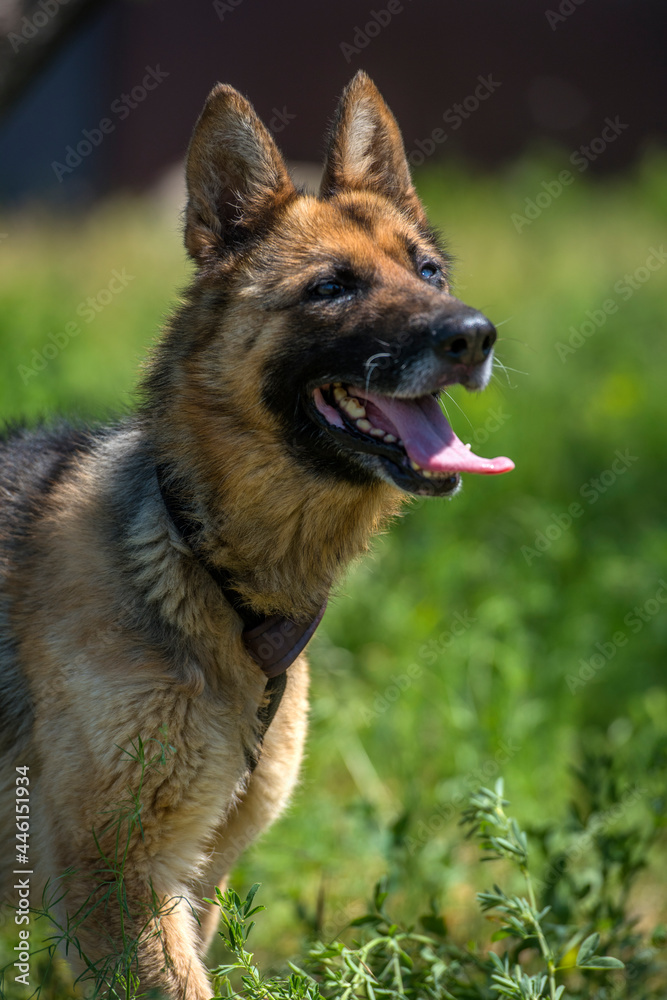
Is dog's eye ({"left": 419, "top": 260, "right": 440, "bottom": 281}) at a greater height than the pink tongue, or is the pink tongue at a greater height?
dog's eye ({"left": 419, "top": 260, "right": 440, "bottom": 281})

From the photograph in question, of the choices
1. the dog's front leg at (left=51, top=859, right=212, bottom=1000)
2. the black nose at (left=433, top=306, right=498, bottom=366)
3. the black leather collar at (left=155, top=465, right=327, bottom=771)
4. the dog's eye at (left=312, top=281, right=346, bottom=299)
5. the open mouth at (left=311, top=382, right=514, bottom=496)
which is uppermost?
the black nose at (left=433, top=306, right=498, bottom=366)

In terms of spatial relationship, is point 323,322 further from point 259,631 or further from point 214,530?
point 259,631

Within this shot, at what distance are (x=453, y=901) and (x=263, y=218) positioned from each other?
113 inches

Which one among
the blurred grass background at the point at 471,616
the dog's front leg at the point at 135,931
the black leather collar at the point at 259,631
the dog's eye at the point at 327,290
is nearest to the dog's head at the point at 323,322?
the dog's eye at the point at 327,290

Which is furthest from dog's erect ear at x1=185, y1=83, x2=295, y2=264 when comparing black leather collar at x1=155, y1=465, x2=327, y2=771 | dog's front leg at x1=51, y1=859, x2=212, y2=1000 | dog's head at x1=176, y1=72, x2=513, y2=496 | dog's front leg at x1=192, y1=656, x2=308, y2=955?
dog's front leg at x1=51, y1=859, x2=212, y2=1000

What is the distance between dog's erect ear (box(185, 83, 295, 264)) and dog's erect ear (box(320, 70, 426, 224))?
0.28 meters

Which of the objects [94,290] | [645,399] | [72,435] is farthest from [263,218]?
[94,290]

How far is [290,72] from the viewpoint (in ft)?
51.1

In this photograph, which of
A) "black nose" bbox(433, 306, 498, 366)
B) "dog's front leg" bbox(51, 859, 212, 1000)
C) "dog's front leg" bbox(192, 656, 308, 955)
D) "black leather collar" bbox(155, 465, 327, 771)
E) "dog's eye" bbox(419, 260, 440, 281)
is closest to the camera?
"dog's front leg" bbox(51, 859, 212, 1000)

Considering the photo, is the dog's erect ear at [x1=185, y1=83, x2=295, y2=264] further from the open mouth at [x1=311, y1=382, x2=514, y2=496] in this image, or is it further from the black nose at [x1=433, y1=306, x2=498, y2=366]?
the black nose at [x1=433, y1=306, x2=498, y2=366]

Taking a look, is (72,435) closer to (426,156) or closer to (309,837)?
(309,837)

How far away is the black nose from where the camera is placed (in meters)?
2.66

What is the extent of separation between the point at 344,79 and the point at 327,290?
14.5m

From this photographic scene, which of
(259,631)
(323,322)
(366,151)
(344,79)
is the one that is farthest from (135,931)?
(344,79)
